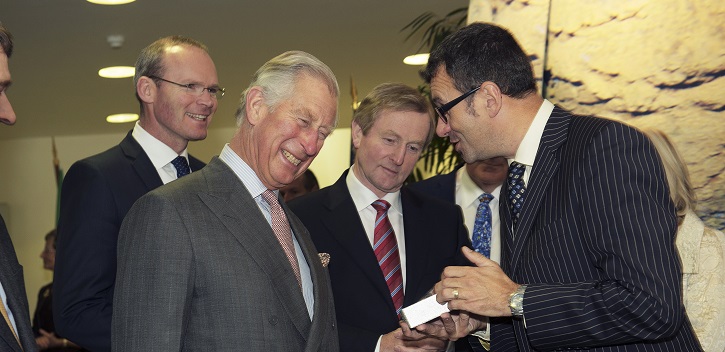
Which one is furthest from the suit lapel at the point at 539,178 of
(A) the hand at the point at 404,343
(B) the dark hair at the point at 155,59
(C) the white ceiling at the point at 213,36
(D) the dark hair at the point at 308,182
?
(D) the dark hair at the point at 308,182

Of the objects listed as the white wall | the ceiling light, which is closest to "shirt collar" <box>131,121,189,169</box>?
the ceiling light

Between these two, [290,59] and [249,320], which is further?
[290,59]

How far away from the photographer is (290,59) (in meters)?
2.64

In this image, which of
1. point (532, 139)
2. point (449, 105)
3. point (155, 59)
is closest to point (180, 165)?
point (155, 59)

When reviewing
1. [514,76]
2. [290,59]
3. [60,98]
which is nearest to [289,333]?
[290,59]

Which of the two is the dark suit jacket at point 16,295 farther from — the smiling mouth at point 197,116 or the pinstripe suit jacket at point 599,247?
the pinstripe suit jacket at point 599,247

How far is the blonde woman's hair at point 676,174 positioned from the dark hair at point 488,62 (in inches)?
41.5

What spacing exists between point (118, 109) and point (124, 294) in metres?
9.38

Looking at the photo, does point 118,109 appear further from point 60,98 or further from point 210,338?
point 210,338

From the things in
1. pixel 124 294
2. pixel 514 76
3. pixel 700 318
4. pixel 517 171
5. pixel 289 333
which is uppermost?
pixel 514 76

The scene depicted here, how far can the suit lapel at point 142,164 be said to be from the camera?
330cm

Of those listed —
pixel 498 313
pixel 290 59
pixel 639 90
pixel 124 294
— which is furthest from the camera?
pixel 639 90

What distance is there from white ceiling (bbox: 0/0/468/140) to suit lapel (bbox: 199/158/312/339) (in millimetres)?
4369

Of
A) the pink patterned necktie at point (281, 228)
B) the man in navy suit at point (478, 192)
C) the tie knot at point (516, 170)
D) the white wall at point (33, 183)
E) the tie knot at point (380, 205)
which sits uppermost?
the tie knot at point (516, 170)
